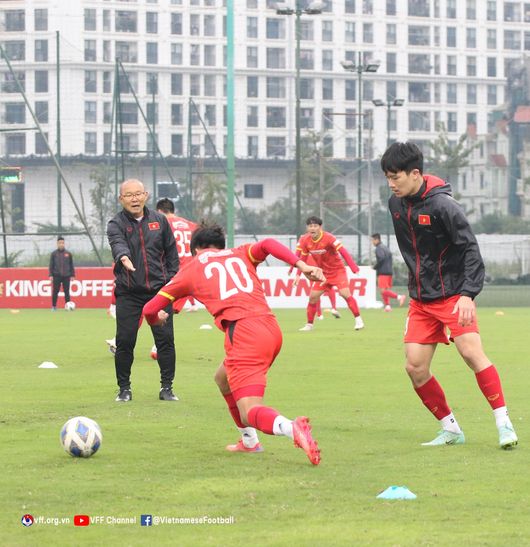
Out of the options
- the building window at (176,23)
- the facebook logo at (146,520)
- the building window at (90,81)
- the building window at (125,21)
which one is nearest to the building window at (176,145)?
the building window at (90,81)

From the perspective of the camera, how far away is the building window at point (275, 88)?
270 ft

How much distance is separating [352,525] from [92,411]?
5.17 metres

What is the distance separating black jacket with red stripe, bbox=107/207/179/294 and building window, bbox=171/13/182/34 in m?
43.7

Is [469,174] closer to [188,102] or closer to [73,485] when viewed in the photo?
[188,102]

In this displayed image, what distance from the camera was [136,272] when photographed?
12000 millimetres

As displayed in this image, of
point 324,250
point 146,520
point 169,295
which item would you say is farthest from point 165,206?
point 146,520

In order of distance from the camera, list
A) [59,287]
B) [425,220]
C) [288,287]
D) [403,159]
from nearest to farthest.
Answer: [403,159] < [425,220] < [59,287] < [288,287]

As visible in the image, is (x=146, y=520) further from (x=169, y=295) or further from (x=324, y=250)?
Answer: (x=324, y=250)

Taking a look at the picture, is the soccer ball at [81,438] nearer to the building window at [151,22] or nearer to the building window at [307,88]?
the building window at [151,22]

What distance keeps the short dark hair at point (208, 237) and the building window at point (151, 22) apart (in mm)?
46303

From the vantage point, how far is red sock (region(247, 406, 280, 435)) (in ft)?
25.3

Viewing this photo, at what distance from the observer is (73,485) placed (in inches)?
283

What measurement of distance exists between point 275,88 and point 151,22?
82.1ft

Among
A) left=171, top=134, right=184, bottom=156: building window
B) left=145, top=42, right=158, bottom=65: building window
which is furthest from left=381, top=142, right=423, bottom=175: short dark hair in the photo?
left=145, top=42, right=158, bottom=65: building window
